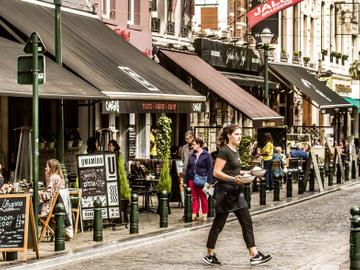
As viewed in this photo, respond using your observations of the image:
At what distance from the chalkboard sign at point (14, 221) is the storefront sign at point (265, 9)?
24.4 meters

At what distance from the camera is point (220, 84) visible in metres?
35.9

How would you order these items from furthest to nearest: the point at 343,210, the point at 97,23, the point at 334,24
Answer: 1. the point at 334,24
2. the point at 97,23
3. the point at 343,210

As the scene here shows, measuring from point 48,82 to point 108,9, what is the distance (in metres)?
10.9

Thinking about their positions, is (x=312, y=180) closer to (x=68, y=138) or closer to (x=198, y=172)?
(x=68, y=138)

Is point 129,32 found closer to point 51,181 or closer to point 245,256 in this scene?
point 51,181

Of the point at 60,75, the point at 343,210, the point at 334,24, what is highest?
the point at 334,24

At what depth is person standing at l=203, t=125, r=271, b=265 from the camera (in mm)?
16000

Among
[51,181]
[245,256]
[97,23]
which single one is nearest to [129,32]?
[97,23]

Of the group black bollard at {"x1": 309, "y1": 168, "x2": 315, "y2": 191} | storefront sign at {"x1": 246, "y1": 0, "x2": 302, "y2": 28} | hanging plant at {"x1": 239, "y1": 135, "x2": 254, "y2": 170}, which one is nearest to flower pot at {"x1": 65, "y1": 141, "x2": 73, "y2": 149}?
hanging plant at {"x1": 239, "y1": 135, "x2": 254, "y2": 170}

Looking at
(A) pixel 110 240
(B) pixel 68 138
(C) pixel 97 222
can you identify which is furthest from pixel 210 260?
(B) pixel 68 138

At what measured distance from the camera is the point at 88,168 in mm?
21172

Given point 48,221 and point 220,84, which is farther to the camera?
point 220,84

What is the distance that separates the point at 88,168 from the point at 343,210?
822 centimetres

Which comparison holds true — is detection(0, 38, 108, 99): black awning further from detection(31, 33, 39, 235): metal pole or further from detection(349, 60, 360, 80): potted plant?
detection(349, 60, 360, 80): potted plant
